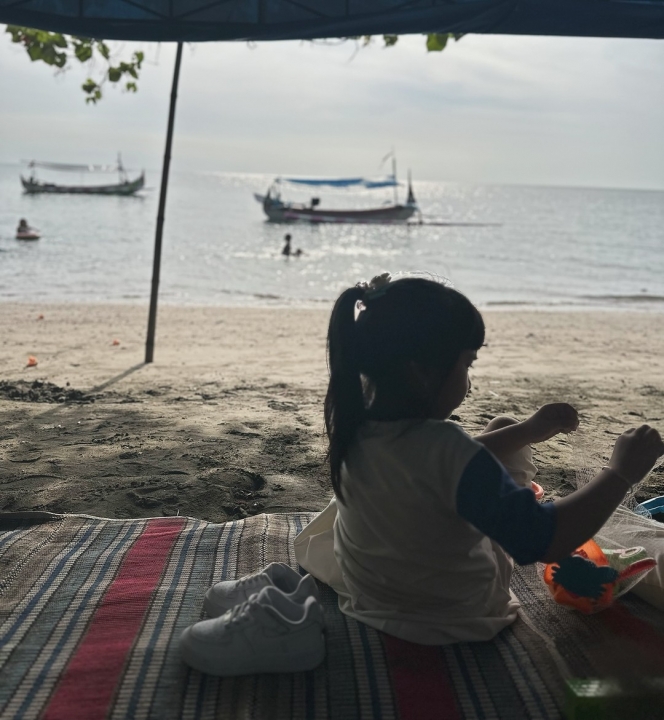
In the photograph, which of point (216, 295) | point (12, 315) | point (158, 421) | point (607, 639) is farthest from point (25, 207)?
point (607, 639)

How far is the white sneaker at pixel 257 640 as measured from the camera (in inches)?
67.6

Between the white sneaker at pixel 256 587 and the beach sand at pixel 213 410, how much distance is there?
0.98 m

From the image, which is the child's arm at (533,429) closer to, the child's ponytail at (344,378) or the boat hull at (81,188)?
the child's ponytail at (344,378)

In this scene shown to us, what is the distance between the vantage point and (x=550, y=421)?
2.07 m

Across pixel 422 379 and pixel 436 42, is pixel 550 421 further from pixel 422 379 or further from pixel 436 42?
pixel 436 42

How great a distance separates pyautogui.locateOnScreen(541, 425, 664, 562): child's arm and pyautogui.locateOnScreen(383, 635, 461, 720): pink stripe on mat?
40cm

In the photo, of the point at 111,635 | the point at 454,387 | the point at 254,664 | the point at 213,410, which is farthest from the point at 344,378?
the point at 213,410

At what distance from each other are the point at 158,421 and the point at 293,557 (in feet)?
6.81

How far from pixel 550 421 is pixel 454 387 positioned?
0.46m

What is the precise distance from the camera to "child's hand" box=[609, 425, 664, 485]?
5.62ft

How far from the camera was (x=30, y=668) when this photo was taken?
178cm

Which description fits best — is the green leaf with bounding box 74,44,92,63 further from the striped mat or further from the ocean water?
the striped mat

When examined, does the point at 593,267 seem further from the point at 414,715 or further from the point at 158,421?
the point at 414,715

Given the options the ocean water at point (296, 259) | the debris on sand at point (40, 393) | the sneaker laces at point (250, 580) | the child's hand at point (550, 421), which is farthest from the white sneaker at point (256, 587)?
the ocean water at point (296, 259)
